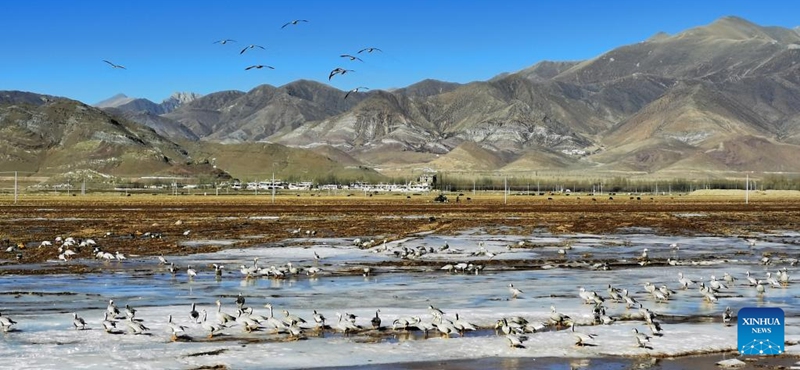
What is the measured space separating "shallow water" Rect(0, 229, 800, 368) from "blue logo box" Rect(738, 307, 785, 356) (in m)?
0.77

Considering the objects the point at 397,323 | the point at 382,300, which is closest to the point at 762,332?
the point at 397,323

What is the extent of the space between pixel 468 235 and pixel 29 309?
3664 cm

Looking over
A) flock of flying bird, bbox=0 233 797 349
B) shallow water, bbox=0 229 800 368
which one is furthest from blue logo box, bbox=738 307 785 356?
flock of flying bird, bbox=0 233 797 349

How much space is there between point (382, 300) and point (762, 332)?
1199 cm

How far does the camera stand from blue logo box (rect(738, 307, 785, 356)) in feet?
63.1

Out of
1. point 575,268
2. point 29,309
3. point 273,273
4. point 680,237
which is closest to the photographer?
point 29,309

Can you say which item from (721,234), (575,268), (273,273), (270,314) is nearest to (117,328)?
(270,314)

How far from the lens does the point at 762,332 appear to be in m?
19.3

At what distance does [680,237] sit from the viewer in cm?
5931

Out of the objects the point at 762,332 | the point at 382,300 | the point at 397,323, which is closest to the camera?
the point at 762,332

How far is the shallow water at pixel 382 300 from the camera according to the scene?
20406 millimetres

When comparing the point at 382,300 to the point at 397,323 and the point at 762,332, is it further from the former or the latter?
the point at 762,332

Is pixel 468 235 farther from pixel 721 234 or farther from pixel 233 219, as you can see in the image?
pixel 233 219

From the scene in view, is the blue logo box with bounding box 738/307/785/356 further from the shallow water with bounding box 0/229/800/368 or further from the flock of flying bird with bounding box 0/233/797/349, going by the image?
the flock of flying bird with bounding box 0/233/797/349
